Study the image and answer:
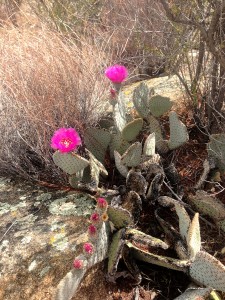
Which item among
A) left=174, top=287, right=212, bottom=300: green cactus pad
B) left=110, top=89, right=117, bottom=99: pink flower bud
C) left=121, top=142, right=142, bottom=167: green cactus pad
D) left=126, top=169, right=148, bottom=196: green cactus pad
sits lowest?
left=174, top=287, right=212, bottom=300: green cactus pad

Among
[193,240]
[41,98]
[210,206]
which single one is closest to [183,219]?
[193,240]

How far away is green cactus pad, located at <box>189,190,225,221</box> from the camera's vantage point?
6.20ft

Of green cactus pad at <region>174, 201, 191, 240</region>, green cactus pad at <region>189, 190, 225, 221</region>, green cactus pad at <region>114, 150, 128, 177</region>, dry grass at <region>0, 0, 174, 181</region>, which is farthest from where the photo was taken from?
dry grass at <region>0, 0, 174, 181</region>

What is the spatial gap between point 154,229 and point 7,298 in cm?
73

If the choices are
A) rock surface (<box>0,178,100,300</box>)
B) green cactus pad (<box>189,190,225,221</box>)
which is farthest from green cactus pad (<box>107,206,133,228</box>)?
green cactus pad (<box>189,190,225,221</box>)

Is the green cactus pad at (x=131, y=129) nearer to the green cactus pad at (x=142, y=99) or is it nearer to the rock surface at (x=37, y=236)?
the green cactus pad at (x=142, y=99)

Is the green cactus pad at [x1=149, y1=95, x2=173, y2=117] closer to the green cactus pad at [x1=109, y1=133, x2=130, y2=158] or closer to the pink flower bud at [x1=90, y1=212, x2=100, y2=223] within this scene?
the green cactus pad at [x1=109, y1=133, x2=130, y2=158]

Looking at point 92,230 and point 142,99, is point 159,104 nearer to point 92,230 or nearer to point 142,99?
point 142,99

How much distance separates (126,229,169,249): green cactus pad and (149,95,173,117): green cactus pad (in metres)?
0.79

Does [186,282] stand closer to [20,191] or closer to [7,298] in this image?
[7,298]

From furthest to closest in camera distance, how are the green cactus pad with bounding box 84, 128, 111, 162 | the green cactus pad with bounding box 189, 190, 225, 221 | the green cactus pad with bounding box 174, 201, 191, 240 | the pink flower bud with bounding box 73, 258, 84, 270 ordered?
the green cactus pad with bounding box 84, 128, 111, 162 < the green cactus pad with bounding box 189, 190, 225, 221 < the green cactus pad with bounding box 174, 201, 191, 240 < the pink flower bud with bounding box 73, 258, 84, 270

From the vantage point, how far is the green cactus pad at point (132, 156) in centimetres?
203

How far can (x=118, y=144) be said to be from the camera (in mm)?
2305

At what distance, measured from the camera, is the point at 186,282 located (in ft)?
5.89
